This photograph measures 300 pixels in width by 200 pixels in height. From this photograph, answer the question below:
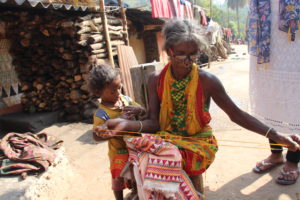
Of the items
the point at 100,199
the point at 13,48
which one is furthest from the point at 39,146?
the point at 13,48

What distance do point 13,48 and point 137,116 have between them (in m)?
4.98

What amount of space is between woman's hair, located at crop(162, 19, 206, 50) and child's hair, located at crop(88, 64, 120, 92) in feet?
1.76

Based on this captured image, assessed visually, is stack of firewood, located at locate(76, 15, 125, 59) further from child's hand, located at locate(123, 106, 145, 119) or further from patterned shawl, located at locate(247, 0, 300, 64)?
child's hand, located at locate(123, 106, 145, 119)

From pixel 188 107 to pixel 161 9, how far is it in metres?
6.38

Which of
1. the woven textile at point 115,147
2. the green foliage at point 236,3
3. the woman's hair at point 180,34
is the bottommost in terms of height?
the woven textile at point 115,147

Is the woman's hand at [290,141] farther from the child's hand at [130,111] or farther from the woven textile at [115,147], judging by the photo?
the woven textile at [115,147]

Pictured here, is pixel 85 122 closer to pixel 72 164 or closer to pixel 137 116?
pixel 72 164

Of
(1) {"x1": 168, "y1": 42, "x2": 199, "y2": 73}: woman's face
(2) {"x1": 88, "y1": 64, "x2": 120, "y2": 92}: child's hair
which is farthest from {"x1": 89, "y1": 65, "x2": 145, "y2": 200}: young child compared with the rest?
(1) {"x1": 168, "y1": 42, "x2": 199, "y2": 73}: woman's face

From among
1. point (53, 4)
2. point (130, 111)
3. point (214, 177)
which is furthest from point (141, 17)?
point (130, 111)

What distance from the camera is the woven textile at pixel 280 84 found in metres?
2.45

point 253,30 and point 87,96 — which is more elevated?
point 253,30

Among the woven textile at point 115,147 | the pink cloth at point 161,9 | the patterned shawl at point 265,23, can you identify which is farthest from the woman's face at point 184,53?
the pink cloth at point 161,9

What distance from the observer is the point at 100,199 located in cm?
277

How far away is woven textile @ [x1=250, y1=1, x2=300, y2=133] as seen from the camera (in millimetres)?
2453
